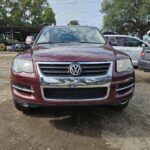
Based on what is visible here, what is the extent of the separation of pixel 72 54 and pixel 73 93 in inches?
24.6

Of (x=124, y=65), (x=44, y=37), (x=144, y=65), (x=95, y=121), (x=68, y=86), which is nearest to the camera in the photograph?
(x=68, y=86)

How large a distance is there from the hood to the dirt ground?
899 mm

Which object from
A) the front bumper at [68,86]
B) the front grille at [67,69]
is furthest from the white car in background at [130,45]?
the front grille at [67,69]

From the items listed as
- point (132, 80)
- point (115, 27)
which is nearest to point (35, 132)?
point (132, 80)

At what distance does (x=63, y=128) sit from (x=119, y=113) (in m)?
1.38

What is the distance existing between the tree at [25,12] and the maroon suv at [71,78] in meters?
59.7

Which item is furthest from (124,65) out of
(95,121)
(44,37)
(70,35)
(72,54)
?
(44,37)

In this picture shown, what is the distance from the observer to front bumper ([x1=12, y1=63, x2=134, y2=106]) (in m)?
5.25

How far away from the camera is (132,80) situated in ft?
19.2

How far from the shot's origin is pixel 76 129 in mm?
5699

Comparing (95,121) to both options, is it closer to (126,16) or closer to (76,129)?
(76,129)

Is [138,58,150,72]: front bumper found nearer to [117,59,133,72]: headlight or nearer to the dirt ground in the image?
the dirt ground

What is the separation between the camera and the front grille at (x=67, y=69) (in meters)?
5.32

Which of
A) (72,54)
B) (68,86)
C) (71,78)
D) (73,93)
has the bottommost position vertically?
(73,93)
